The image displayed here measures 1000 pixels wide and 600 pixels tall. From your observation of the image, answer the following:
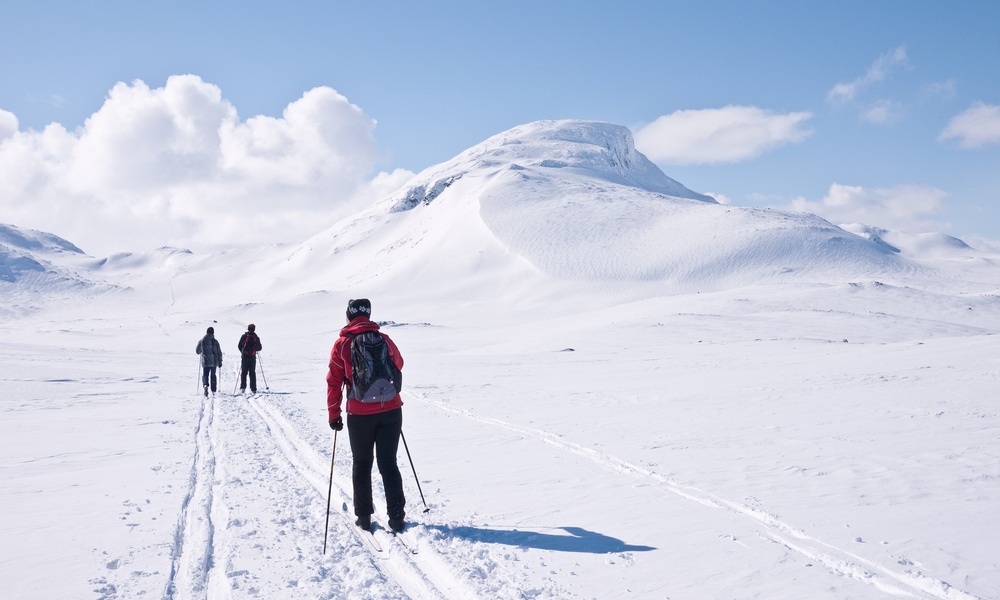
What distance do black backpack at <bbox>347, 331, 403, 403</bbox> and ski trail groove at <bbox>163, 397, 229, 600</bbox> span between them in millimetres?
1922

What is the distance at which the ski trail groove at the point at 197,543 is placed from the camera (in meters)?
4.99

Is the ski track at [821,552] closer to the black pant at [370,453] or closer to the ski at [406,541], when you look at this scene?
the ski at [406,541]

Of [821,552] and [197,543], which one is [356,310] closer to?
[197,543]

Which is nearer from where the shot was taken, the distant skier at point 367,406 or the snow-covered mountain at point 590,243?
the distant skier at point 367,406

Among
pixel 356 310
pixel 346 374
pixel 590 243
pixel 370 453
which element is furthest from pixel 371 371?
pixel 590 243

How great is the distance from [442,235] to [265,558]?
Result: 127 metres

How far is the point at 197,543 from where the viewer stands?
593cm

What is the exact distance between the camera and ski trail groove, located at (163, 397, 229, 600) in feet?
16.4

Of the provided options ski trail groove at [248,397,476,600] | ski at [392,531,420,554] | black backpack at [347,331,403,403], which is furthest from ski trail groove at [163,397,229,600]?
black backpack at [347,331,403,403]

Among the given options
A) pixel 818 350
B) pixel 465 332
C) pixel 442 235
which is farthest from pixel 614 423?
pixel 442 235

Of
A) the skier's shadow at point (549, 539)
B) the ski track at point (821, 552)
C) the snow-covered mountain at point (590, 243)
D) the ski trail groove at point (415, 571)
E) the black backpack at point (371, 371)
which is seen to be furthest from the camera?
the snow-covered mountain at point (590, 243)

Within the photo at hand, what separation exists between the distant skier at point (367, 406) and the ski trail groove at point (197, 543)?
4.74ft

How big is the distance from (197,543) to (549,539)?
337 centimetres

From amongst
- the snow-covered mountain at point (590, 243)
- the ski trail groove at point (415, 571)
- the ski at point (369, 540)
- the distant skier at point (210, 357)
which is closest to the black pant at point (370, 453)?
the ski at point (369, 540)
